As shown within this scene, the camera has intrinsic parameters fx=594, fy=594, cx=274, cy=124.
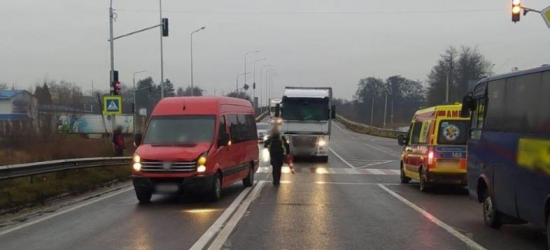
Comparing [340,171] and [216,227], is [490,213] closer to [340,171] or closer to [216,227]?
[216,227]

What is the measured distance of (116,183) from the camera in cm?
1848

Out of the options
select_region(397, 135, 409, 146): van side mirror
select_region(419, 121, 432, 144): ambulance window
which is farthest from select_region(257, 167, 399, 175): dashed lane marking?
select_region(419, 121, 432, 144): ambulance window

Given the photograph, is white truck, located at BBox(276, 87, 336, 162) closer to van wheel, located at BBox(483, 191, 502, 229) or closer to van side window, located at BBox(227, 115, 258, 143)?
van side window, located at BBox(227, 115, 258, 143)

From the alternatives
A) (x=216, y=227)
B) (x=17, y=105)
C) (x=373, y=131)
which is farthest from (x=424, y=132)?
(x=373, y=131)

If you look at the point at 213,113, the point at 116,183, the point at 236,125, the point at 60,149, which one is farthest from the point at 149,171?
the point at 60,149

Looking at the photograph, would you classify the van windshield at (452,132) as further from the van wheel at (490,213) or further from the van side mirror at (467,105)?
the van wheel at (490,213)

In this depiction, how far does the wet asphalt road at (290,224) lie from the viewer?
8.50 metres

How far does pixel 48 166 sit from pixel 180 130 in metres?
4.01

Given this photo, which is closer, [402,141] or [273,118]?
[402,141]

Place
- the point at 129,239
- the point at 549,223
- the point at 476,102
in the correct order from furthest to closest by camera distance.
→ the point at 476,102 < the point at 129,239 < the point at 549,223

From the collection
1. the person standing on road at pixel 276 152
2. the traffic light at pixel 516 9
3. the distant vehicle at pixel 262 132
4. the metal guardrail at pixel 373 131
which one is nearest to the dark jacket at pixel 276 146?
the person standing on road at pixel 276 152

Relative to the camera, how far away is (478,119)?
10680 millimetres

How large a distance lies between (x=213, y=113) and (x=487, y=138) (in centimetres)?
664

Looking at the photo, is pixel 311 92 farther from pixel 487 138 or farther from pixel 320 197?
pixel 487 138
